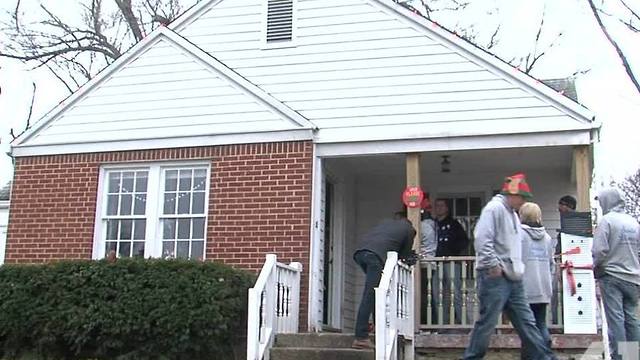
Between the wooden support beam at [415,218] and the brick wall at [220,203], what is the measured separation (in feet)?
4.36

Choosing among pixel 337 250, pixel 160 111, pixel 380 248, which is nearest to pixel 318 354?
pixel 380 248

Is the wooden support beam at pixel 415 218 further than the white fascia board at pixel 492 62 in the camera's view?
No

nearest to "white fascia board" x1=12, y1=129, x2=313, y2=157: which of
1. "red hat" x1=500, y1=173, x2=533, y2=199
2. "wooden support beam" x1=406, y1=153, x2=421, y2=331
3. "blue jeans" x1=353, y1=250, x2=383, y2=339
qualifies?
"wooden support beam" x1=406, y1=153, x2=421, y2=331

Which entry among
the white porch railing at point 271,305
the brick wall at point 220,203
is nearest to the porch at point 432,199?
the brick wall at point 220,203

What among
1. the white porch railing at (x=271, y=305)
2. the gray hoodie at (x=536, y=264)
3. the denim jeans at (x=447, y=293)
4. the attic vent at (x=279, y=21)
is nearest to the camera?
the gray hoodie at (x=536, y=264)

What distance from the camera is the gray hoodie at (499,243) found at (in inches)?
256

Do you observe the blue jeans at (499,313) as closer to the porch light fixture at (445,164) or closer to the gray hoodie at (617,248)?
the gray hoodie at (617,248)

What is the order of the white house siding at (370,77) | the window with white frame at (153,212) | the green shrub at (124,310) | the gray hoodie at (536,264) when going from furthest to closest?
the window with white frame at (153,212) < the white house siding at (370,77) < the green shrub at (124,310) < the gray hoodie at (536,264)

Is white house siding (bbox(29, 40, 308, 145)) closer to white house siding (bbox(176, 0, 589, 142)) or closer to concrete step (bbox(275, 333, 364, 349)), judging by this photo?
white house siding (bbox(176, 0, 589, 142))

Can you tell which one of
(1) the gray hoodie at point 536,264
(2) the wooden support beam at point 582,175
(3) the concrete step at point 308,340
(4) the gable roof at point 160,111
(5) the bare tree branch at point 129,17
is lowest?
(3) the concrete step at point 308,340

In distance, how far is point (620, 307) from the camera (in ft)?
22.5

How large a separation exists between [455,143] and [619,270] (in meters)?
3.72

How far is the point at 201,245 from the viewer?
1095 cm

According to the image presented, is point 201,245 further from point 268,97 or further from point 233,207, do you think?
point 268,97
